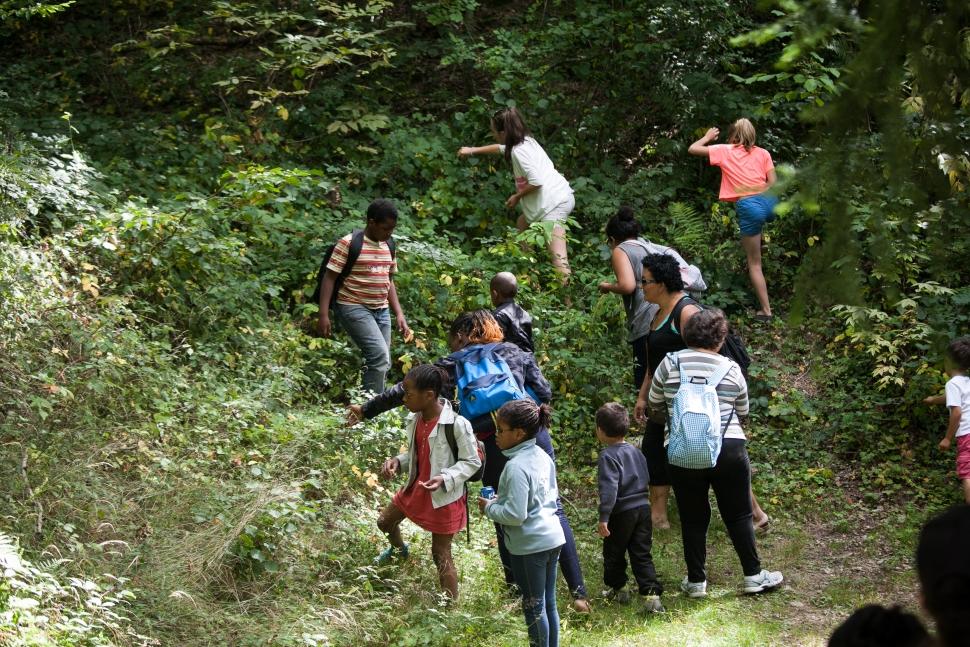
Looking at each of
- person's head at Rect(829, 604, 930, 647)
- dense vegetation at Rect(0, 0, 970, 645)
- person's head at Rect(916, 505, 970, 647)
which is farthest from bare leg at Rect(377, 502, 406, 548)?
person's head at Rect(916, 505, 970, 647)

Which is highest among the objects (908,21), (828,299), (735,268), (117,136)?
(908,21)

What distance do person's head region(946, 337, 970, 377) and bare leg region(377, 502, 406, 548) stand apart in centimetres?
391

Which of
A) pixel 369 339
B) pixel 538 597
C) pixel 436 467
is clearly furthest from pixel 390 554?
pixel 369 339

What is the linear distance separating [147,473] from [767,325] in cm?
649

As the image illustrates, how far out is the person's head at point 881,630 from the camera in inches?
91.5

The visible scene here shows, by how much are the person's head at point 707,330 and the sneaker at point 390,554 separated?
2.29 metres

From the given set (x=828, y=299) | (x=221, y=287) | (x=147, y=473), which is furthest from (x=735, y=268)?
(x=828, y=299)

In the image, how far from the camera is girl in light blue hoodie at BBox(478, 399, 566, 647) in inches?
198

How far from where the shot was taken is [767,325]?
33.0 feet

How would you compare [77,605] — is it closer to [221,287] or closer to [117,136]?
[221,287]

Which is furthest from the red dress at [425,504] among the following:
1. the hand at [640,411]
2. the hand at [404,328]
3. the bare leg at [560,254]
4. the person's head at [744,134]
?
the person's head at [744,134]

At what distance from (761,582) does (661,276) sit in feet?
7.06

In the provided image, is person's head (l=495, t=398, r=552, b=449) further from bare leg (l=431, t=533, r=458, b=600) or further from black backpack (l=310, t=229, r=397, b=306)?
black backpack (l=310, t=229, r=397, b=306)

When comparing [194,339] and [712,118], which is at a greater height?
[712,118]
